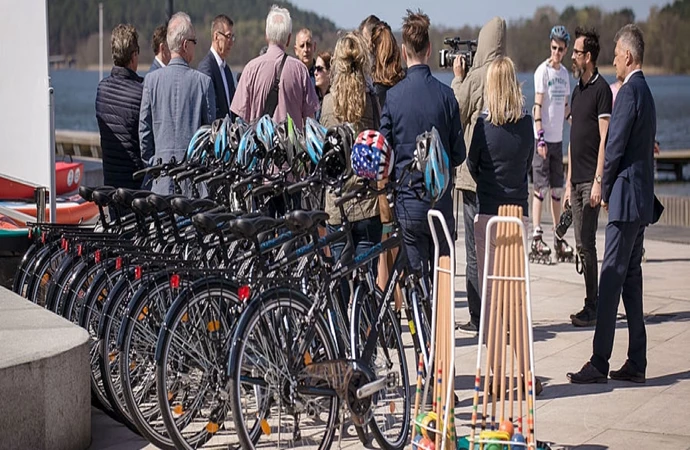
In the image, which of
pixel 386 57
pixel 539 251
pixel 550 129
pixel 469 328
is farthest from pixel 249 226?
pixel 550 129

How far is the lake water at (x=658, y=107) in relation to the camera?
262 feet

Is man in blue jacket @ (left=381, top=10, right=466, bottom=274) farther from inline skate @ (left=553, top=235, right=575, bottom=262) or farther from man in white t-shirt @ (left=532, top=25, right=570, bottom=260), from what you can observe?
man in white t-shirt @ (left=532, top=25, right=570, bottom=260)

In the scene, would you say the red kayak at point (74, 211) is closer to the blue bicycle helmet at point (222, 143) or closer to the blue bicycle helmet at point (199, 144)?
the blue bicycle helmet at point (199, 144)

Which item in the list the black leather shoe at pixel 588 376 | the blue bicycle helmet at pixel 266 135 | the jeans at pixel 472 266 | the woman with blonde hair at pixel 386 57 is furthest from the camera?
the jeans at pixel 472 266

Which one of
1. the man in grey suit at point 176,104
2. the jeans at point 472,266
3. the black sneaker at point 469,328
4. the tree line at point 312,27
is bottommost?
the black sneaker at point 469,328

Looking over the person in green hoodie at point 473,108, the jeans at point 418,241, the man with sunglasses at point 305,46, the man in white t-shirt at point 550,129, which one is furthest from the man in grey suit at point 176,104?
the man in white t-shirt at point 550,129

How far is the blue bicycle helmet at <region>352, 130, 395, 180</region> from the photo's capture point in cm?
568

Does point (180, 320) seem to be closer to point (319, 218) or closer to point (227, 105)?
point (319, 218)

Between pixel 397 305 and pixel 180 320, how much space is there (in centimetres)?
144

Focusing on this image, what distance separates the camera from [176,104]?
26.6ft

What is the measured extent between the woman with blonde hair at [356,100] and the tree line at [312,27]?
6047 cm

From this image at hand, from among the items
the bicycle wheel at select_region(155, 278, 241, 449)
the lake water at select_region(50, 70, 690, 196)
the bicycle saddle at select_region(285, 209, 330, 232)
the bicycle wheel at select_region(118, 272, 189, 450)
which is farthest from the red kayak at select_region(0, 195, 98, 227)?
the lake water at select_region(50, 70, 690, 196)

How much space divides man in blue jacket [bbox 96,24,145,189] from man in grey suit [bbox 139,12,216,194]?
1.36ft

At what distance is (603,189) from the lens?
7.04 m
